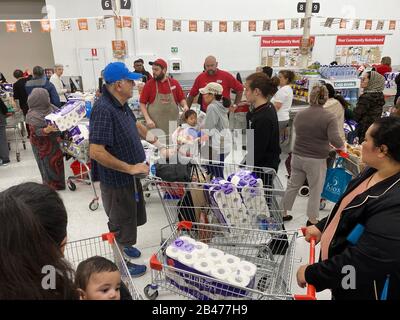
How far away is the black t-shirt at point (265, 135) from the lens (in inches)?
120

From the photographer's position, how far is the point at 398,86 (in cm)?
735

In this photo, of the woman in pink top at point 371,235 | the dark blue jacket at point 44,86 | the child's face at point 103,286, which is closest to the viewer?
the woman in pink top at point 371,235

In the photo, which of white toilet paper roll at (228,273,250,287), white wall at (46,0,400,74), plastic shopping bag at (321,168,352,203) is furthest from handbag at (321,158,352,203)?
white wall at (46,0,400,74)

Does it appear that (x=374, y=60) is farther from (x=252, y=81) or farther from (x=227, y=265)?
(x=227, y=265)

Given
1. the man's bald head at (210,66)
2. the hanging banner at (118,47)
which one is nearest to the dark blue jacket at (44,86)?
the hanging banner at (118,47)

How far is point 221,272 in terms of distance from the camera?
189 cm

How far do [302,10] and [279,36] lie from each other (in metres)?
2.45

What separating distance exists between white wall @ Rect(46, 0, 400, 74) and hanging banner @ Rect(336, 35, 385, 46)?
30cm

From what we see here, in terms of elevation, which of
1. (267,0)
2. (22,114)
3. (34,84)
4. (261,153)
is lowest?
(22,114)

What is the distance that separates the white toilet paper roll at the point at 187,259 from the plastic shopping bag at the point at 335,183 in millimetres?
2335

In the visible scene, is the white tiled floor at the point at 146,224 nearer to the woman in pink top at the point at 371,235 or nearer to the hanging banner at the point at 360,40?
the woman in pink top at the point at 371,235

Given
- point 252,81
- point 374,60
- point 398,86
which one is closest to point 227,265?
point 252,81

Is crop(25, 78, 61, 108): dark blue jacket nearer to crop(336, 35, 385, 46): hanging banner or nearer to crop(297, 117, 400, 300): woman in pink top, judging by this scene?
crop(297, 117, 400, 300): woman in pink top
